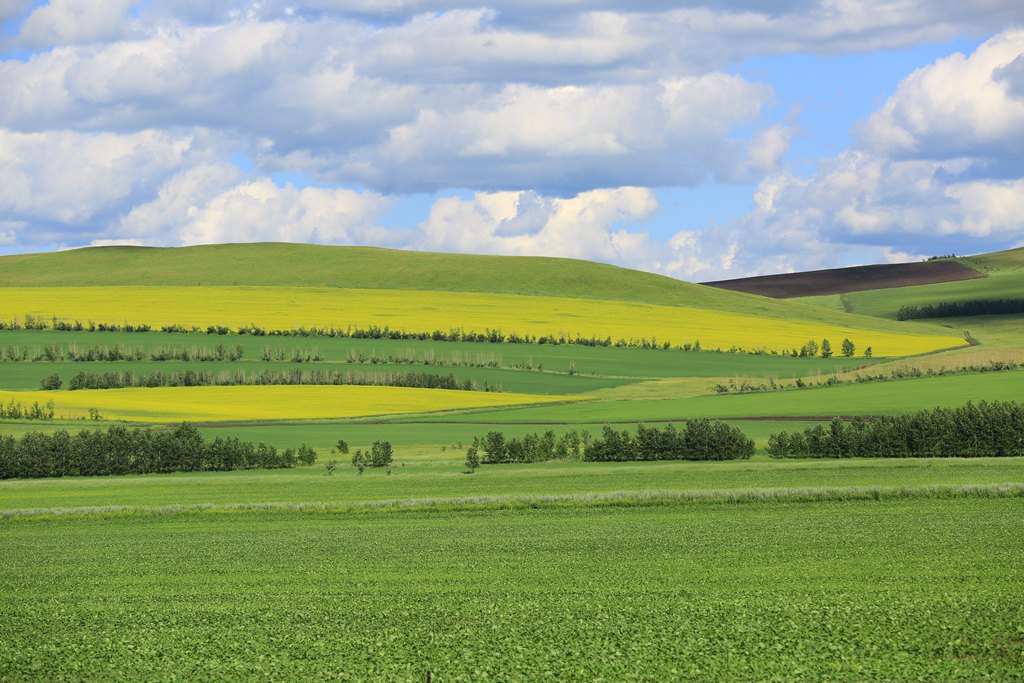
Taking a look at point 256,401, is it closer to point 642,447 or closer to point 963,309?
point 642,447

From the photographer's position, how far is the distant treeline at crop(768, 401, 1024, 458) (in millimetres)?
62031

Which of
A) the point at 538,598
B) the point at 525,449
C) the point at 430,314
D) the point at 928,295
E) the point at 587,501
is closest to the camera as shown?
the point at 538,598

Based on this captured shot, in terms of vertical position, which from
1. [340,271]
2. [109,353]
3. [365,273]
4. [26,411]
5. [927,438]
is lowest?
[927,438]

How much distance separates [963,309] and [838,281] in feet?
92.1

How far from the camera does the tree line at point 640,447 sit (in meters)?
64.9

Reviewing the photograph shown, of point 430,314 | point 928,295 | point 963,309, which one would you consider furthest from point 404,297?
point 928,295

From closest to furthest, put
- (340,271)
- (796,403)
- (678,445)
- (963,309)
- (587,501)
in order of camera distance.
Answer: (587,501) → (678,445) → (796,403) → (340,271) → (963,309)

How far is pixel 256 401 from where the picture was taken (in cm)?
9031

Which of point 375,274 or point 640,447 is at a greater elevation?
point 375,274

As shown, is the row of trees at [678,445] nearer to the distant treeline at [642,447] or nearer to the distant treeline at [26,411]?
the distant treeline at [642,447]

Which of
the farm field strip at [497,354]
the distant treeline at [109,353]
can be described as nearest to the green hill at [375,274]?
the farm field strip at [497,354]

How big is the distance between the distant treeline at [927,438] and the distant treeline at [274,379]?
38515mm

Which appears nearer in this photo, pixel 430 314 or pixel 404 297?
pixel 430 314

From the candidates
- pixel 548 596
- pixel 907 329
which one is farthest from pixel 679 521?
pixel 907 329
